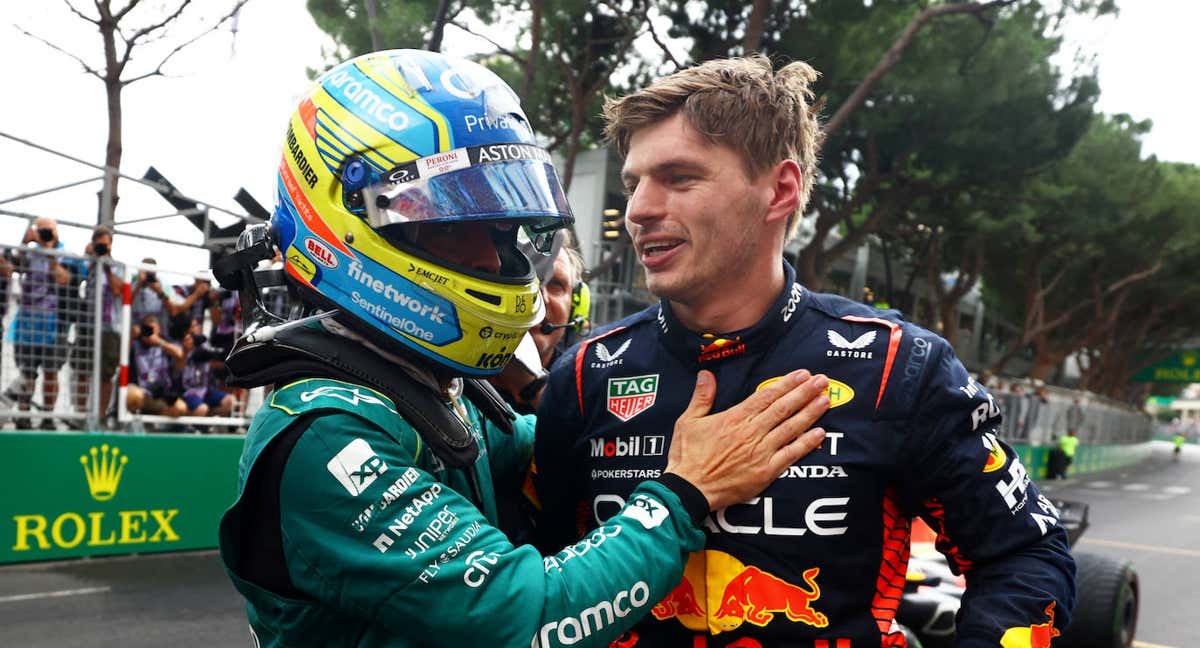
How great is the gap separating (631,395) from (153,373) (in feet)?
20.1

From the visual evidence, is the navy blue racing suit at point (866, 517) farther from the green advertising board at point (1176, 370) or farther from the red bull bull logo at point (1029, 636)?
the green advertising board at point (1176, 370)

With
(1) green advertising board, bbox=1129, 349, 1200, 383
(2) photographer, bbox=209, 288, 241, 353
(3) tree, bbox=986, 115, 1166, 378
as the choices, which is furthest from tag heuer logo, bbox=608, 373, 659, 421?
(1) green advertising board, bbox=1129, 349, 1200, 383

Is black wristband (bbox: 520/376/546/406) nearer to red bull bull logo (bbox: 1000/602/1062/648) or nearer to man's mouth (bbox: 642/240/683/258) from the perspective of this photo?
man's mouth (bbox: 642/240/683/258)

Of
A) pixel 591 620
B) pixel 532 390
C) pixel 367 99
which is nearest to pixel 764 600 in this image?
pixel 591 620

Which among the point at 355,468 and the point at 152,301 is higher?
the point at 355,468

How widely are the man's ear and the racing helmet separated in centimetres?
50

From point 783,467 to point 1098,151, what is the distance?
2353 cm

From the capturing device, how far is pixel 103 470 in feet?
21.0

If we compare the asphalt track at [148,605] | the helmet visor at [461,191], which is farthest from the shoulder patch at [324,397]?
the asphalt track at [148,605]

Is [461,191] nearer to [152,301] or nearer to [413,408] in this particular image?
[413,408]

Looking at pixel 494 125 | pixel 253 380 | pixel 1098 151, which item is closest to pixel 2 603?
pixel 253 380

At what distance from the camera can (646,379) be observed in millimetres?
1930

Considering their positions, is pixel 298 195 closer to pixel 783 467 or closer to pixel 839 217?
pixel 783 467

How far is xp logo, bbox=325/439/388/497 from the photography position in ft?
4.58
